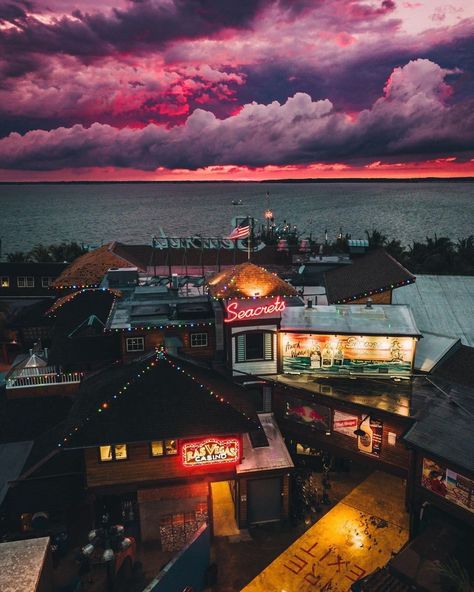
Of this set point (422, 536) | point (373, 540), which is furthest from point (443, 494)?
point (373, 540)

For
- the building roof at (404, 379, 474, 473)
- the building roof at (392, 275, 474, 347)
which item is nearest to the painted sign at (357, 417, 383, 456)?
the building roof at (404, 379, 474, 473)

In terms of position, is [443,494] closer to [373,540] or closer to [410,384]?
[373,540]

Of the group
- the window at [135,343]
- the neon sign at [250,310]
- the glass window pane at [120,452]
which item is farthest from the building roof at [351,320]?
the glass window pane at [120,452]

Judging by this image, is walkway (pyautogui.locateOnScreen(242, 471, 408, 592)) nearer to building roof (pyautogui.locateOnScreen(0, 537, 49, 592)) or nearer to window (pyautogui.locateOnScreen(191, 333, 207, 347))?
building roof (pyautogui.locateOnScreen(0, 537, 49, 592))

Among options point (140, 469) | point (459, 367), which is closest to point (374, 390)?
point (459, 367)

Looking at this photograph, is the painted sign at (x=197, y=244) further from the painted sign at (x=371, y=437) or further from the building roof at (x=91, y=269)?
the painted sign at (x=371, y=437)

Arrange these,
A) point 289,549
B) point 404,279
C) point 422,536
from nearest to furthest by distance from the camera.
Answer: point 422,536, point 289,549, point 404,279
